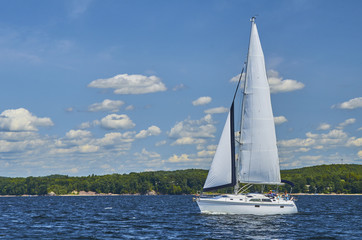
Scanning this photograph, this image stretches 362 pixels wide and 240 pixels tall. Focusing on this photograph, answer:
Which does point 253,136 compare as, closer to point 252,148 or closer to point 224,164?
point 252,148

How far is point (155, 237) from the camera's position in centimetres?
4675

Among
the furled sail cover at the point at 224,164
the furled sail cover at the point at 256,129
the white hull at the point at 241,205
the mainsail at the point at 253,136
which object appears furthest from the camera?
the furled sail cover at the point at 256,129

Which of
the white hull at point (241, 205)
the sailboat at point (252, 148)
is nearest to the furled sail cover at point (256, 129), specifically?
the sailboat at point (252, 148)

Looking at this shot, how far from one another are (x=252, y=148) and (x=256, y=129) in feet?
8.14

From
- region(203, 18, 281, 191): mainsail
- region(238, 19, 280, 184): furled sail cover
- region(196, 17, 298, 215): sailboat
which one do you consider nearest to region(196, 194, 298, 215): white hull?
region(196, 17, 298, 215): sailboat

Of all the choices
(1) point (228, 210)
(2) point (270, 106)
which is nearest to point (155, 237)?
(1) point (228, 210)

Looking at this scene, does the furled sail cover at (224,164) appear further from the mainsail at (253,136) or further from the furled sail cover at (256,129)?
the furled sail cover at (256,129)

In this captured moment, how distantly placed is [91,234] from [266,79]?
3007 cm

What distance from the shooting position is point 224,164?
63.2 metres

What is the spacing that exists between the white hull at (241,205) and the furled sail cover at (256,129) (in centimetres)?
271

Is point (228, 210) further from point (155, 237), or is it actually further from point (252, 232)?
point (155, 237)

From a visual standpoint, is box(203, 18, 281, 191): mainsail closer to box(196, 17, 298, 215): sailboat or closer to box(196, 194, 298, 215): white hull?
box(196, 17, 298, 215): sailboat

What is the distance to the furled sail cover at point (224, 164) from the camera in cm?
6294

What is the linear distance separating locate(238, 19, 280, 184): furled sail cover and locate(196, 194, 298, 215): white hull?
2.71m
